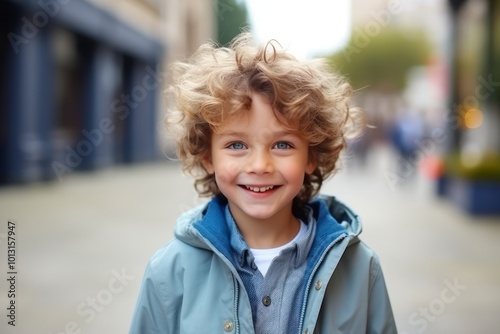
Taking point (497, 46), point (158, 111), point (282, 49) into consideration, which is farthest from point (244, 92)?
point (158, 111)

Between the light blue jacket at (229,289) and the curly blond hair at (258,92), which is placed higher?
the curly blond hair at (258,92)

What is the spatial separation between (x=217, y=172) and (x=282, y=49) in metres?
0.46

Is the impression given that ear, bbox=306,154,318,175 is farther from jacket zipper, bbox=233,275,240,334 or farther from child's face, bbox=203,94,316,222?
jacket zipper, bbox=233,275,240,334

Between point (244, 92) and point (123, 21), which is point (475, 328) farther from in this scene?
point (123, 21)

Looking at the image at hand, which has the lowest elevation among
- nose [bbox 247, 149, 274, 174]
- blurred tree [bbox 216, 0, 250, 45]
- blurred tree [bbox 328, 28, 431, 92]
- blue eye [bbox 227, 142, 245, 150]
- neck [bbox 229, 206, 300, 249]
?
neck [bbox 229, 206, 300, 249]

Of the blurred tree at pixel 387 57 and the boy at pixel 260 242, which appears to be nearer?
the boy at pixel 260 242

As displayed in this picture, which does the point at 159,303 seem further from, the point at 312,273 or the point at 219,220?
the point at 312,273

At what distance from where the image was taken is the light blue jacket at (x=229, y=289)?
1957mm

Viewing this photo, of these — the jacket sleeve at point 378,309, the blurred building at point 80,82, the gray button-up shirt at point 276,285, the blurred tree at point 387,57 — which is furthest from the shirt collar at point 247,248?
the blurred tree at point 387,57

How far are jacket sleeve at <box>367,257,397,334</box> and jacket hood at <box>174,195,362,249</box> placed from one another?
0.15 meters

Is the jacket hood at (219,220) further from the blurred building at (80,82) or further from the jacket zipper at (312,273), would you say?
the blurred building at (80,82)

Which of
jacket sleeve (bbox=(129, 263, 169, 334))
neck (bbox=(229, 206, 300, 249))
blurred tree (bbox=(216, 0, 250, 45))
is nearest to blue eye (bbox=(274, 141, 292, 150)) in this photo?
neck (bbox=(229, 206, 300, 249))

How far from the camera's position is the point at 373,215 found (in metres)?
10.5

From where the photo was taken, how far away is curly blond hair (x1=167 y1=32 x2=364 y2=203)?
2033mm
